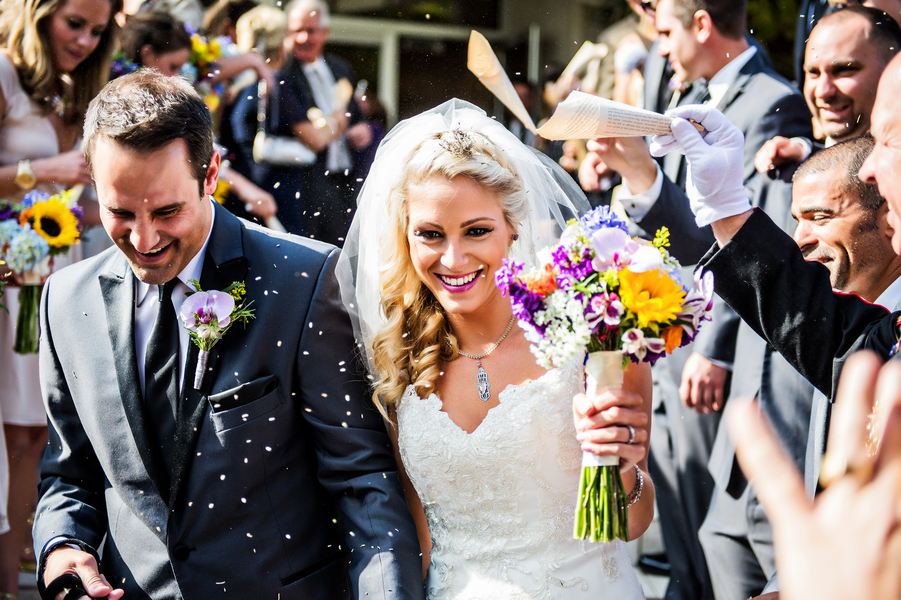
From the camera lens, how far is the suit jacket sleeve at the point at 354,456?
2191mm

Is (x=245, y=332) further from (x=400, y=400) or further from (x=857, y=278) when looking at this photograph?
(x=857, y=278)

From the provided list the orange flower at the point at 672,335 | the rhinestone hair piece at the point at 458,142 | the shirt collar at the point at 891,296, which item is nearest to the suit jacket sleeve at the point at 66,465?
the rhinestone hair piece at the point at 458,142

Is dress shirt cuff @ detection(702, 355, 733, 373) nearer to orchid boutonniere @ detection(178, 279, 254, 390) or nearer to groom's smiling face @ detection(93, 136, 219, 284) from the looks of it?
orchid boutonniere @ detection(178, 279, 254, 390)

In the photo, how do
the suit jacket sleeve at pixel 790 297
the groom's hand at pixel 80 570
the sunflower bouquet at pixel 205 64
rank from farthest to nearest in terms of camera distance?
the sunflower bouquet at pixel 205 64 < the groom's hand at pixel 80 570 < the suit jacket sleeve at pixel 790 297

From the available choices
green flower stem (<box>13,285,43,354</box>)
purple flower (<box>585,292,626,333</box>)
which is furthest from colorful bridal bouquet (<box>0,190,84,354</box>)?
purple flower (<box>585,292,626,333</box>)

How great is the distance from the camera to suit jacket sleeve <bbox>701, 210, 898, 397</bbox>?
2.09 m

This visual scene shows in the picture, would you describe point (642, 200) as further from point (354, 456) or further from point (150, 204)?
point (150, 204)

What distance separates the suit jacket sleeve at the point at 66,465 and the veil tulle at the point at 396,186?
0.97 m

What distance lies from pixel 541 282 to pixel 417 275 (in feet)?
2.41

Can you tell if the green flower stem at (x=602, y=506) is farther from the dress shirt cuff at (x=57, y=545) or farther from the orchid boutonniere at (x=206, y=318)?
the dress shirt cuff at (x=57, y=545)

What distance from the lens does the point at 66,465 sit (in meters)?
2.49

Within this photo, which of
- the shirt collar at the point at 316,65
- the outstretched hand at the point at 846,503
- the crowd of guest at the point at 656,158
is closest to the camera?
the outstretched hand at the point at 846,503

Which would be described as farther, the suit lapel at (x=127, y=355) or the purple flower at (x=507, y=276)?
the suit lapel at (x=127, y=355)

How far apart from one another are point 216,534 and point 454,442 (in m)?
0.75
